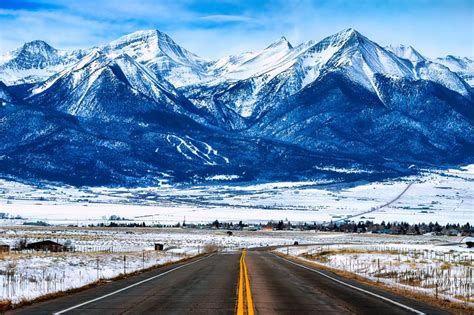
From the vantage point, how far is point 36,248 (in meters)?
75.9

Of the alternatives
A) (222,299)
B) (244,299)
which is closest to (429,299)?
(244,299)

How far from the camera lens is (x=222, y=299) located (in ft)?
77.5

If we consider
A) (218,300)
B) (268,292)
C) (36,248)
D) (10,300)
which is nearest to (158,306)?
(218,300)

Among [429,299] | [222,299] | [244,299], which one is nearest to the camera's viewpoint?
[244,299]

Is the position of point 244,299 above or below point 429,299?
above

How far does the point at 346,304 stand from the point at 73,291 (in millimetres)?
9565

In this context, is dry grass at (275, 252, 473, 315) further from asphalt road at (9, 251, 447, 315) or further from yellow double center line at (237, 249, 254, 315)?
yellow double center line at (237, 249, 254, 315)

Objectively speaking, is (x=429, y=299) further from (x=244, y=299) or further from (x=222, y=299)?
(x=222, y=299)

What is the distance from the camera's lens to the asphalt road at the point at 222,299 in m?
20.7

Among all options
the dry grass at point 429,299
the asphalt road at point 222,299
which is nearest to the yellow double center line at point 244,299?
the asphalt road at point 222,299

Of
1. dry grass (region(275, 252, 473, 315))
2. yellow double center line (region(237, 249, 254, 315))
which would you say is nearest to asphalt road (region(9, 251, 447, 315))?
yellow double center line (region(237, 249, 254, 315))

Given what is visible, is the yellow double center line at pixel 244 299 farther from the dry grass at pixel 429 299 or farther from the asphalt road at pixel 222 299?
the dry grass at pixel 429 299

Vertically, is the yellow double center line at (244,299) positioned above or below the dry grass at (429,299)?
above

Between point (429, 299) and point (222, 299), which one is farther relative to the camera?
point (429, 299)
